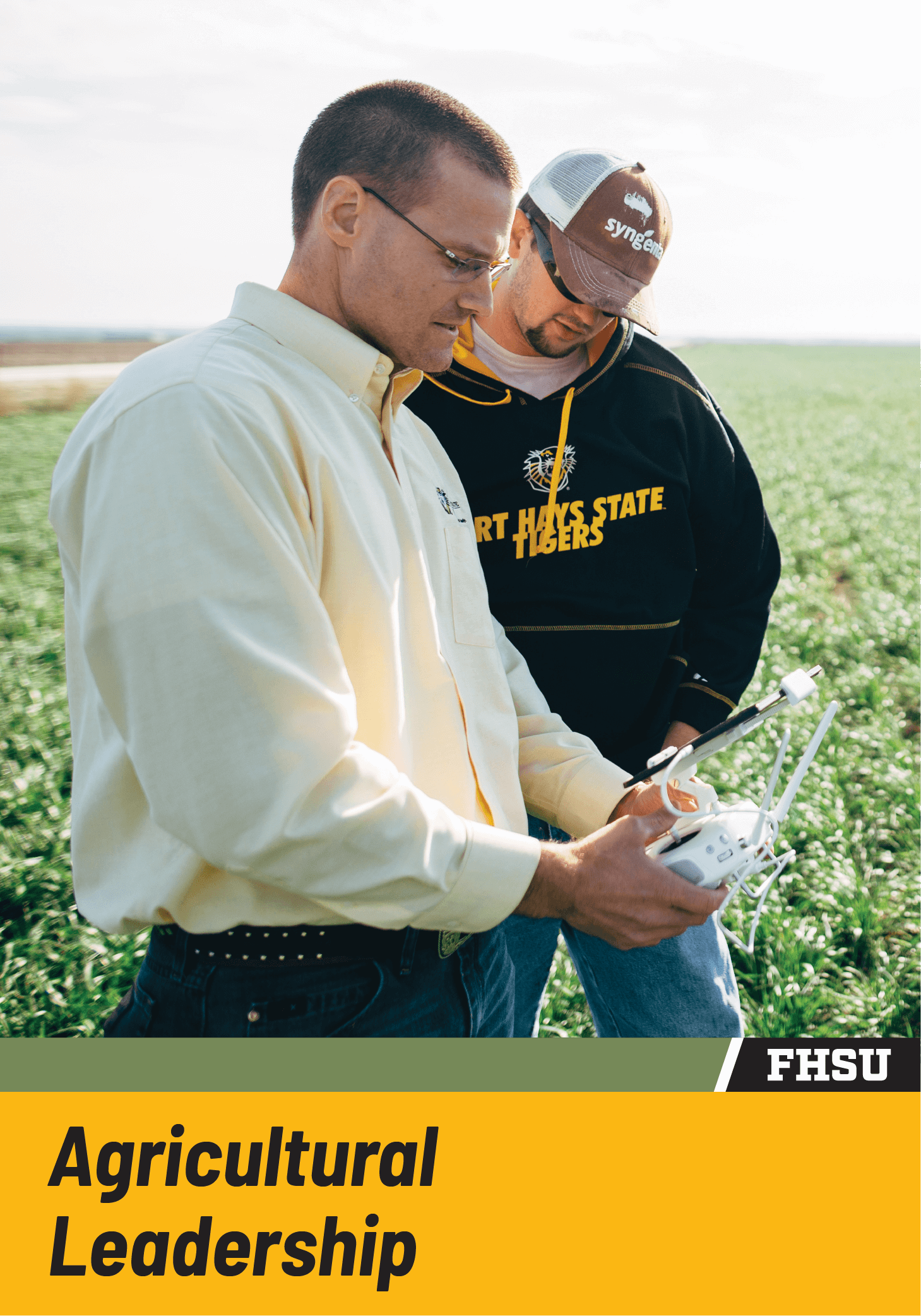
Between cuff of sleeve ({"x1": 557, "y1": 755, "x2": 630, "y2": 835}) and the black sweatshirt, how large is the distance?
0.51 metres

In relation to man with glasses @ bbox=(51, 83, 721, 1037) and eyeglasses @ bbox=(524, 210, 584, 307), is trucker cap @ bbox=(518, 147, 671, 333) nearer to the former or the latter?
eyeglasses @ bbox=(524, 210, 584, 307)

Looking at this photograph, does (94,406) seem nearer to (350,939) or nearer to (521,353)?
(350,939)

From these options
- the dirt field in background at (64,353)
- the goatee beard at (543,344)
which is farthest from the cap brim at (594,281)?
the dirt field in background at (64,353)

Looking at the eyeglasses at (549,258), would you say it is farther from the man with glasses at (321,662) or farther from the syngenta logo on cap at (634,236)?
the man with glasses at (321,662)

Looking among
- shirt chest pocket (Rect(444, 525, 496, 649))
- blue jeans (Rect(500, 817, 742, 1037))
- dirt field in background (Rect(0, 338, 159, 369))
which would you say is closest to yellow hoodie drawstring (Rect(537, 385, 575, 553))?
shirt chest pocket (Rect(444, 525, 496, 649))

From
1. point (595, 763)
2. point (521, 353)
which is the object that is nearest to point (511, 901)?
point (595, 763)

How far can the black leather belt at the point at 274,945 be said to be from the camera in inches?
59.9

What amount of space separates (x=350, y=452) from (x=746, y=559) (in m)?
1.53

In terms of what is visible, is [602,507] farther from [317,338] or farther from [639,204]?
[317,338]

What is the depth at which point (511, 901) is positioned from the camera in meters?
1.52

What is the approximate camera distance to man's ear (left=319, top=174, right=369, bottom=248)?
5.43 ft

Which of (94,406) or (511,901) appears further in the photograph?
(511,901)

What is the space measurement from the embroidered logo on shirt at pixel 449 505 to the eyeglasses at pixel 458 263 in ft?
1.30
